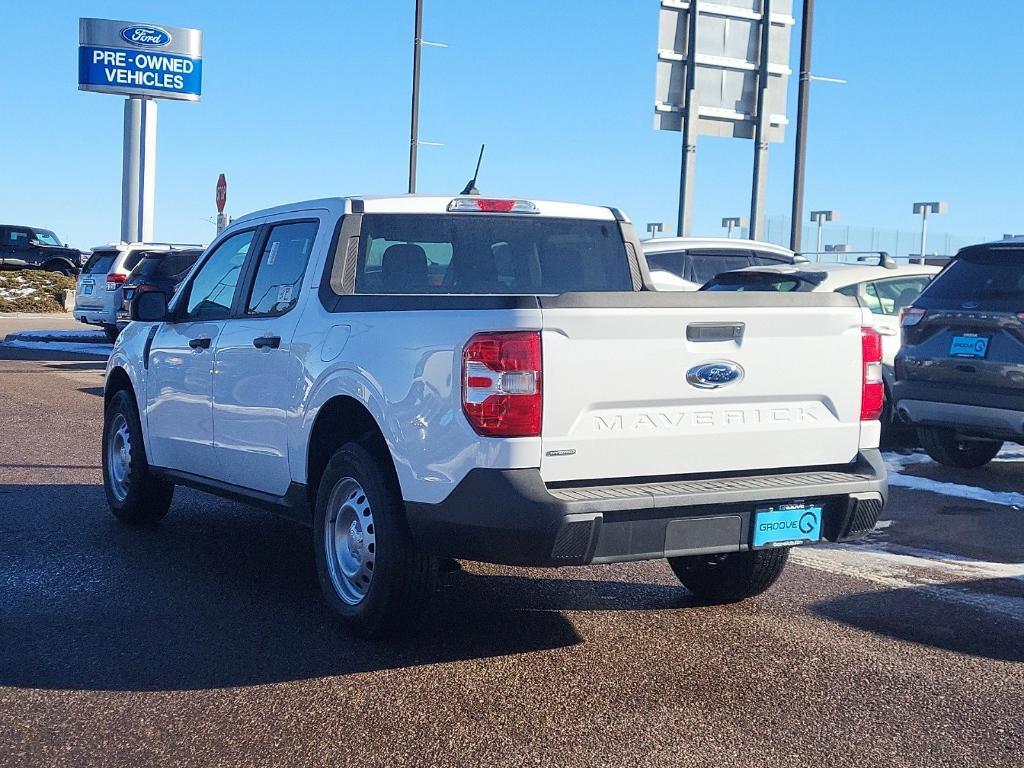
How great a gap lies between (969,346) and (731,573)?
4081 mm

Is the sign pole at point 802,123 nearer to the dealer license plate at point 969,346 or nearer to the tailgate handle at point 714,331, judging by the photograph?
the dealer license plate at point 969,346

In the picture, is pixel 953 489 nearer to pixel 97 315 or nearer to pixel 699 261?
pixel 699 261

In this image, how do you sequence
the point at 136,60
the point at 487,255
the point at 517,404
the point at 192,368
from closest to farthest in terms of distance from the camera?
the point at 517,404 → the point at 487,255 → the point at 192,368 → the point at 136,60

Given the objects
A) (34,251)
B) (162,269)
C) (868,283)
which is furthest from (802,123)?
(34,251)

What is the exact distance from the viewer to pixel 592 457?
4.79 metres

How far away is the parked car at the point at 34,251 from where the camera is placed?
1687 inches

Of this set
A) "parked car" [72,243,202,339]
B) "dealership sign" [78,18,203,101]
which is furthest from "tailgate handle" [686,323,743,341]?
"dealership sign" [78,18,203,101]

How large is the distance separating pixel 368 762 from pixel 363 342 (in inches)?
73.7

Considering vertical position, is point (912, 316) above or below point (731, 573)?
above

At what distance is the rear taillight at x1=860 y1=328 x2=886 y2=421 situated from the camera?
5383 millimetres

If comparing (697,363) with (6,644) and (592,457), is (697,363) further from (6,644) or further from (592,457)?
(6,644)

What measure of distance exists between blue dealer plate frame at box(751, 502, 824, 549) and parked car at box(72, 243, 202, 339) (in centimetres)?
1879

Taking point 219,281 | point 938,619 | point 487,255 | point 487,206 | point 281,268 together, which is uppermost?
point 487,206

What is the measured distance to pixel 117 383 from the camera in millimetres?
8203
